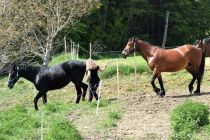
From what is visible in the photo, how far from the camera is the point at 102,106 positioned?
1474 centimetres

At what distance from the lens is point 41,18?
97.8 feet

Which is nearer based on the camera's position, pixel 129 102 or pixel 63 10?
pixel 129 102

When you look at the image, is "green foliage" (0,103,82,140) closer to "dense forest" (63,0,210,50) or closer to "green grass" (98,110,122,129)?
"green grass" (98,110,122,129)

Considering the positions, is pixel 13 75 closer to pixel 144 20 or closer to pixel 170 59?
pixel 170 59

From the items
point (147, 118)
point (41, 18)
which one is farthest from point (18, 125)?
point (41, 18)

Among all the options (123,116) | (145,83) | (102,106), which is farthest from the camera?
(145,83)

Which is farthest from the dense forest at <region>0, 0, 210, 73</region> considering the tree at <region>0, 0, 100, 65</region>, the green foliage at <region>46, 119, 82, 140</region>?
the green foliage at <region>46, 119, 82, 140</region>

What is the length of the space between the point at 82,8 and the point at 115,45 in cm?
788

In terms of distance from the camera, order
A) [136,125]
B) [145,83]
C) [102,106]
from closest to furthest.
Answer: [136,125]
[102,106]
[145,83]

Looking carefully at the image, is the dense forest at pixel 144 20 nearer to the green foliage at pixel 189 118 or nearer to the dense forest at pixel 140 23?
the dense forest at pixel 140 23

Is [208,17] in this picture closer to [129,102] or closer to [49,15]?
[49,15]

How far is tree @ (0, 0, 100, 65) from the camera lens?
92.3 feet

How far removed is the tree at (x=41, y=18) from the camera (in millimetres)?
28141

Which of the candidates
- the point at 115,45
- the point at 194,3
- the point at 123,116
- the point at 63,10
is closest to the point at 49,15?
the point at 63,10
